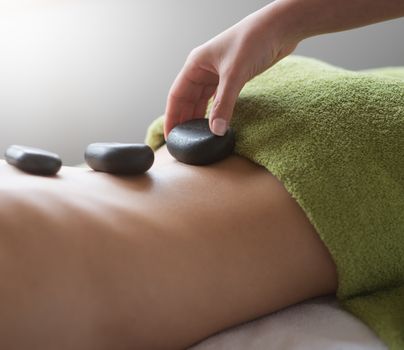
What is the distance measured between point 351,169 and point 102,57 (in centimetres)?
98

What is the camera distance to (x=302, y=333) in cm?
63

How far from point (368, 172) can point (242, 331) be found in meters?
0.25

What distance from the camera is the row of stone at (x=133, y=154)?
689mm

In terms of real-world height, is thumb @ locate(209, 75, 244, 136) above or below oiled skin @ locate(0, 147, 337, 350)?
above

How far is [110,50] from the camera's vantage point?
1.47 metres

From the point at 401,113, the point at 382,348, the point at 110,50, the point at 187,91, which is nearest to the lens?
the point at 382,348

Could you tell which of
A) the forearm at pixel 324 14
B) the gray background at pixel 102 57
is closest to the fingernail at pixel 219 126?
the forearm at pixel 324 14

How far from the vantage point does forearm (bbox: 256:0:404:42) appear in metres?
0.74

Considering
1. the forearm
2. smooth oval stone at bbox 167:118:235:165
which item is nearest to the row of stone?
smooth oval stone at bbox 167:118:235:165

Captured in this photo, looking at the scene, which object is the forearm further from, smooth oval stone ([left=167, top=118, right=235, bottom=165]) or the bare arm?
smooth oval stone ([left=167, top=118, right=235, bottom=165])

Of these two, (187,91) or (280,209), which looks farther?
(187,91)

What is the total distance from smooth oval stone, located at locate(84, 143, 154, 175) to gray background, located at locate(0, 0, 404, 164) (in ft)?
2.67

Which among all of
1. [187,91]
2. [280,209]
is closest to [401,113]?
[280,209]

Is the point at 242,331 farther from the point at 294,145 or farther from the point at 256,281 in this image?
the point at 294,145
